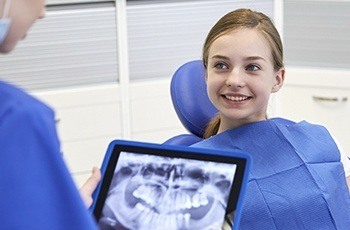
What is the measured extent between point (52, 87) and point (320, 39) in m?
1.11

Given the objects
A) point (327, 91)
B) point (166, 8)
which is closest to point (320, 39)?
point (327, 91)

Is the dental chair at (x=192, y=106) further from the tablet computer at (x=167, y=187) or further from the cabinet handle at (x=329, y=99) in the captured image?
the cabinet handle at (x=329, y=99)

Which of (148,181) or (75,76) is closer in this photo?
(148,181)

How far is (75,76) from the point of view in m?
3.13

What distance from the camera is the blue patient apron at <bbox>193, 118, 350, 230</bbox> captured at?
5.20 ft

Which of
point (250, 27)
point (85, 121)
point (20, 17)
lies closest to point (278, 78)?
point (250, 27)

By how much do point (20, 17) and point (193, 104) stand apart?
3.92 feet

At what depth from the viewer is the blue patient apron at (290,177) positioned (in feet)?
5.20

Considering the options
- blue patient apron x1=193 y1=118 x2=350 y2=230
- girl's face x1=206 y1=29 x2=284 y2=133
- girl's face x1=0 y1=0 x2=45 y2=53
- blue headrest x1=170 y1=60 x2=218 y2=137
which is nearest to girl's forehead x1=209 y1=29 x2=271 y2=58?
girl's face x1=206 y1=29 x2=284 y2=133

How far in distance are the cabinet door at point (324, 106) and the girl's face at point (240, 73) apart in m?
1.65

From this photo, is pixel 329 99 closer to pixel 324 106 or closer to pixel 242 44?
pixel 324 106

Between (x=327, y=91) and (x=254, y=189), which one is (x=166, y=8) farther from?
(x=254, y=189)

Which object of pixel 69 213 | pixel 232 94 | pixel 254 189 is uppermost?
pixel 69 213

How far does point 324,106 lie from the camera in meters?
3.32
